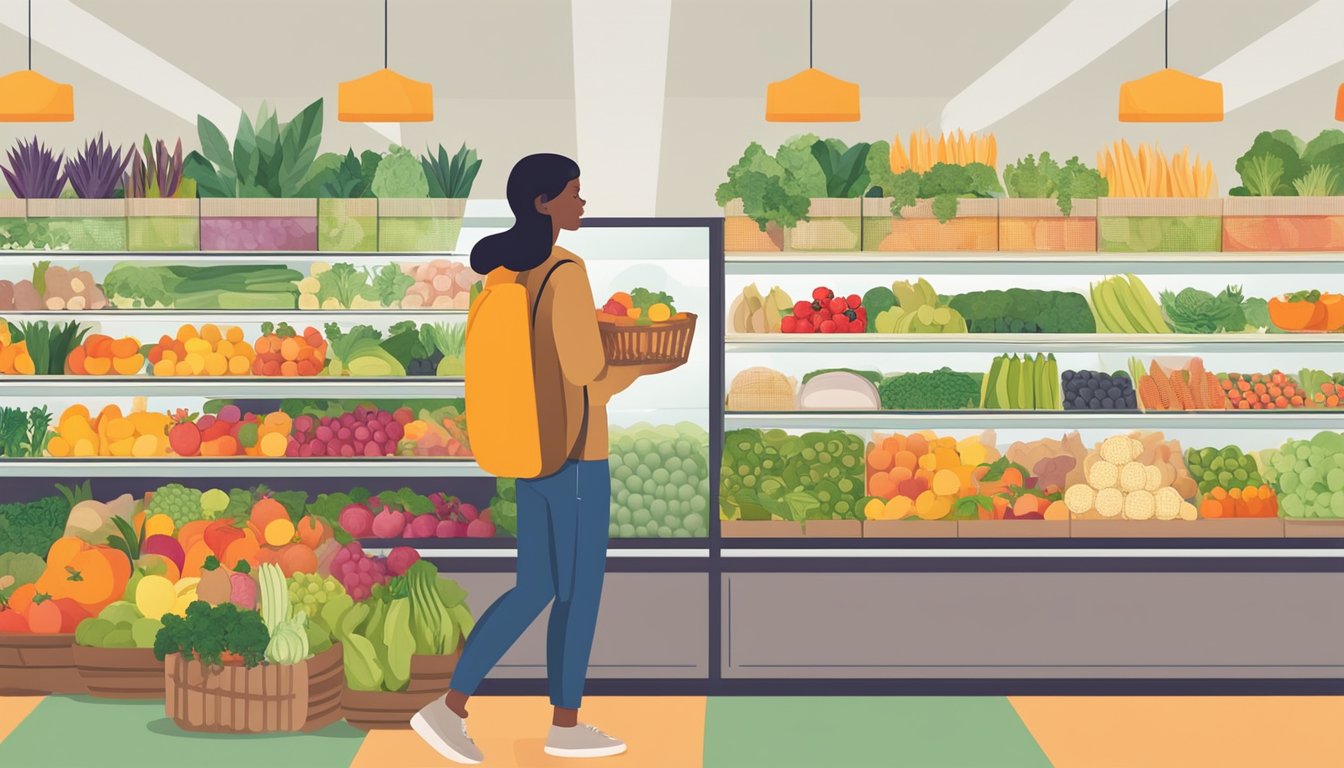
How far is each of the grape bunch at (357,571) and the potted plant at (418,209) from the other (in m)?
1.28

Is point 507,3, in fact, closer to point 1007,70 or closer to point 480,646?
point 1007,70

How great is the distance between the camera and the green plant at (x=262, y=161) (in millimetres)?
5793

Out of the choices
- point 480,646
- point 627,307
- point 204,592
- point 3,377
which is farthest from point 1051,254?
point 3,377

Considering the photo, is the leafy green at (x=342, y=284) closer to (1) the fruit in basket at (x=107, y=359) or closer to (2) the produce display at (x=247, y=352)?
(2) the produce display at (x=247, y=352)

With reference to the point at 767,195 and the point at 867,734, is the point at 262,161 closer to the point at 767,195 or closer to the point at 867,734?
the point at 767,195

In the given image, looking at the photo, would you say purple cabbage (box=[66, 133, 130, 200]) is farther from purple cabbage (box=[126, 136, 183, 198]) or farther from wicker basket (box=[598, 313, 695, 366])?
wicker basket (box=[598, 313, 695, 366])

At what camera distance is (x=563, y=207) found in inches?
171

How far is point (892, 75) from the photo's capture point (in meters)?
11.0

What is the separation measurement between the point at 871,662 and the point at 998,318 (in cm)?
151

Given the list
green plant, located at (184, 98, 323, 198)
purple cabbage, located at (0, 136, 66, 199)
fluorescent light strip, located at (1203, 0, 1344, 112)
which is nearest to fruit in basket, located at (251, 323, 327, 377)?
green plant, located at (184, 98, 323, 198)

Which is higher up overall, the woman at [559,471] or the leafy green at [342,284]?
the leafy green at [342,284]

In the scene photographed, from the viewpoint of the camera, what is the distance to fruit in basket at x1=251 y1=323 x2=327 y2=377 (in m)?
5.72

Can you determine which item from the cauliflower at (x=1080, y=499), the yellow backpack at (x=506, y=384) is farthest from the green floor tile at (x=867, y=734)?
the yellow backpack at (x=506, y=384)

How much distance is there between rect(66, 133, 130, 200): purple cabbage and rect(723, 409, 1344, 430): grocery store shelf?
9.14 ft
